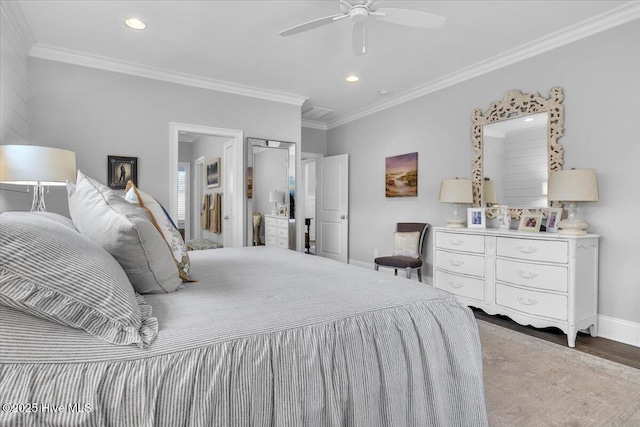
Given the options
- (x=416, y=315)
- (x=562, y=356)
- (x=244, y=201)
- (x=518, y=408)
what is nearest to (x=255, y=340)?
(x=416, y=315)

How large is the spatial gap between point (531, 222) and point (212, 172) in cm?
420

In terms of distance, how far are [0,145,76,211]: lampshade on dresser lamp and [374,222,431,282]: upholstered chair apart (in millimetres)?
3225

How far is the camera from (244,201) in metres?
4.55

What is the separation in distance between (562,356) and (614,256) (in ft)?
3.29

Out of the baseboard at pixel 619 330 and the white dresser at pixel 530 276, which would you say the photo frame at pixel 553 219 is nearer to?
the white dresser at pixel 530 276

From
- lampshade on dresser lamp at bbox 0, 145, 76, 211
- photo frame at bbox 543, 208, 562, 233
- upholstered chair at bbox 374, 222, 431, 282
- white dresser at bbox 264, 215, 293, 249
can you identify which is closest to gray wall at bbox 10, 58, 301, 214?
lampshade on dresser lamp at bbox 0, 145, 76, 211

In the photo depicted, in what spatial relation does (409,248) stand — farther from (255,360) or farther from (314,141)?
(255,360)

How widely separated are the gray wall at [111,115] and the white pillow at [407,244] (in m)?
2.58

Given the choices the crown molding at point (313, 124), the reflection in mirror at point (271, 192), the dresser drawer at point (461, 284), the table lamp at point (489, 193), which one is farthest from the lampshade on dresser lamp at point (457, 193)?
the crown molding at point (313, 124)

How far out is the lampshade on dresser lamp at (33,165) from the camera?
7.95ft

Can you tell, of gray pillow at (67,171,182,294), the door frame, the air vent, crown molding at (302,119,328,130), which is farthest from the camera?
crown molding at (302,119,328,130)

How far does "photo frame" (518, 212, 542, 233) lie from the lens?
3.13 metres

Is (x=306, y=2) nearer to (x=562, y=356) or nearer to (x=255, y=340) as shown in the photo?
(x=255, y=340)

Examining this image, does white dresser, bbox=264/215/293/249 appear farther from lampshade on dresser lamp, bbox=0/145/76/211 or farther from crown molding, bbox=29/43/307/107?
lampshade on dresser lamp, bbox=0/145/76/211
